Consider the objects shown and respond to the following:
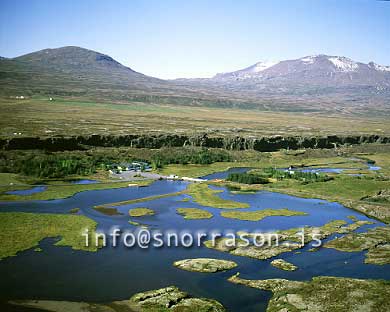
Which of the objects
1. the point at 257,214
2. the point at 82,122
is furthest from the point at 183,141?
the point at 257,214

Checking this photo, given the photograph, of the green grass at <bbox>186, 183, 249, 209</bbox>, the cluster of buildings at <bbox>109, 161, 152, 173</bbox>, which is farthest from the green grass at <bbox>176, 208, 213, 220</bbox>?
the cluster of buildings at <bbox>109, 161, 152, 173</bbox>

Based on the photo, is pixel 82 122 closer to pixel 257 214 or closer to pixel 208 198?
pixel 208 198

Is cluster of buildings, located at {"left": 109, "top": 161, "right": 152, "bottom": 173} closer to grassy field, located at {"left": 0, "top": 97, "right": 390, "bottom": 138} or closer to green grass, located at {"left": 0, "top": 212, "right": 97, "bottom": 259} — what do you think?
grassy field, located at {"left": 0, "top": 97, "right": 390, "bottom": 138}

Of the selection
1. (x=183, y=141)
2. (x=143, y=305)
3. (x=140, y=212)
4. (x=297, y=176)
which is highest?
(x=183, y=141)

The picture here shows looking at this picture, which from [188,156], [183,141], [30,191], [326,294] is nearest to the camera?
[326,294]

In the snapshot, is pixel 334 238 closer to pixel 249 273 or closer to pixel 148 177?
pixel 249 273
